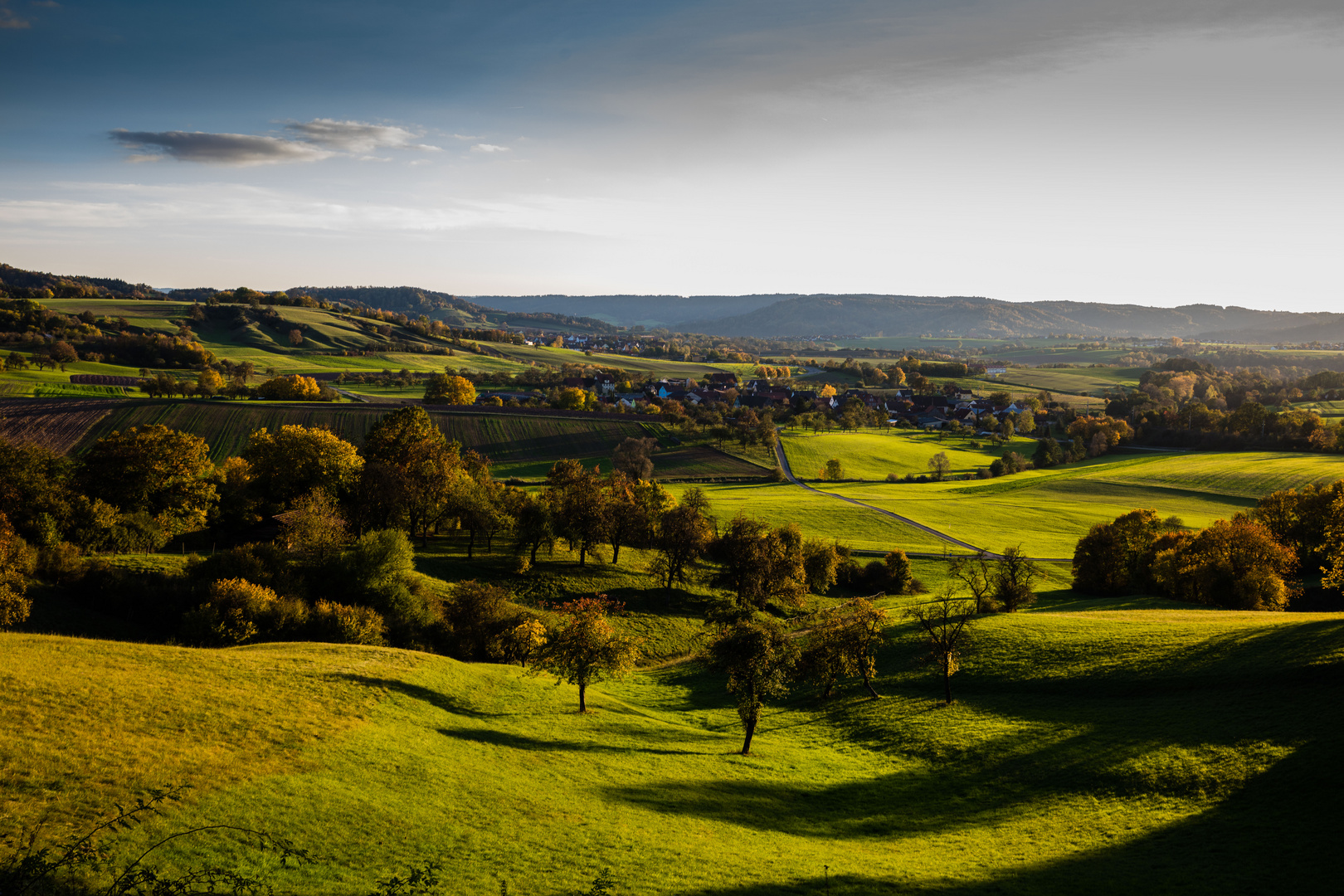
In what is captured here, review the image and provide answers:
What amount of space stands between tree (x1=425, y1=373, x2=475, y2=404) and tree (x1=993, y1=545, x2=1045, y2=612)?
12845cm

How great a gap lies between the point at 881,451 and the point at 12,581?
447 feet

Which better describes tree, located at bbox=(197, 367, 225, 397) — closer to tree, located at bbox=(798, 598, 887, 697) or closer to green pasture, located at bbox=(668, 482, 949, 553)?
green pasture, located at bbox=(668, 482, 949, 553)

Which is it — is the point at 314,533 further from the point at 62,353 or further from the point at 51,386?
the point at 62,353

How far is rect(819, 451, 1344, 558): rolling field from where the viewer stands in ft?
310

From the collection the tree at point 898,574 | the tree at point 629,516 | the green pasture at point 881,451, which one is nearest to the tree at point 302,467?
the tree at point 629,516

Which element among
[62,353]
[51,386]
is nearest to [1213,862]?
[51,386]

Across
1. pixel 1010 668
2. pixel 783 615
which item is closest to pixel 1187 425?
pixel 783 615

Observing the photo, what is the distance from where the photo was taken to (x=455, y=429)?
434 ft

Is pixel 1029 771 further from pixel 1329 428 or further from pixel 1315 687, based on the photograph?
pixel 1329 428

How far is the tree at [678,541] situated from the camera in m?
68.8

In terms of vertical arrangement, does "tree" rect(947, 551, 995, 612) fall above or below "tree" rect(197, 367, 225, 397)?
below

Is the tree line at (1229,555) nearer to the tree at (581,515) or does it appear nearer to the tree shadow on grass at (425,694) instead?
the tree at (581,515)

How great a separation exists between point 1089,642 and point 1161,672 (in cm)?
595

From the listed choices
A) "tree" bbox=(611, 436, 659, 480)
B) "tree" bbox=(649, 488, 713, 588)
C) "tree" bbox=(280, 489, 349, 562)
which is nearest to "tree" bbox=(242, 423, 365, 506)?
"tree" bbox=(280, 489, 349, 562)
